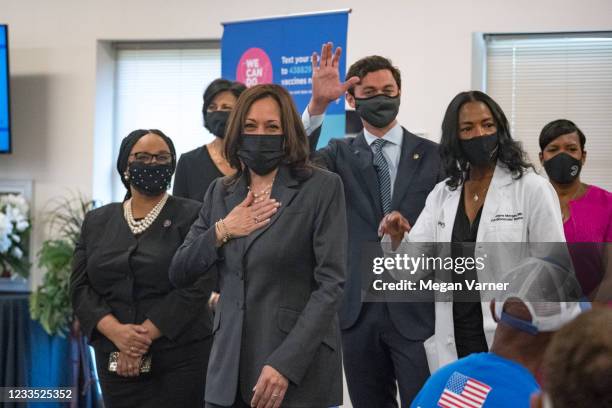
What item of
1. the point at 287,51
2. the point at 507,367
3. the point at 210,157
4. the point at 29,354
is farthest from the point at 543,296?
the point at 29,354

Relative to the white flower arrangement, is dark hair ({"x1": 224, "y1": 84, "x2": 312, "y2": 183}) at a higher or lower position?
higher

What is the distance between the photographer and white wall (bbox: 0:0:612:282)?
599cm

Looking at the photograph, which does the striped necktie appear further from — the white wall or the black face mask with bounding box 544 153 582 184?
the white wall

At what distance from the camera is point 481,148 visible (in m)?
2.95

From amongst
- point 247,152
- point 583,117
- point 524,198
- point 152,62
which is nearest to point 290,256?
point 247,152

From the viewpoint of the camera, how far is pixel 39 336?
5750mm

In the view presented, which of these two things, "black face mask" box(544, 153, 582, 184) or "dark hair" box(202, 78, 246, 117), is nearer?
"black face mask" box(544, 153, 582, 184)

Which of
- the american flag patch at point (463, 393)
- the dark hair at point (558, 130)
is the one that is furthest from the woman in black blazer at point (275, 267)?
the dark hair at point (558, 130)

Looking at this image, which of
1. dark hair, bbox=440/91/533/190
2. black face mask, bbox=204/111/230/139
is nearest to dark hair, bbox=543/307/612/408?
dark hair, bbox=440/91/533/190

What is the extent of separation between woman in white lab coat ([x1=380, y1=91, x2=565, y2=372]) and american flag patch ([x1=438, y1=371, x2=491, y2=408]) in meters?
1.13

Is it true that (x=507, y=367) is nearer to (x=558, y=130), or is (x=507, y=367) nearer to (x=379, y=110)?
(x=379, y=110)

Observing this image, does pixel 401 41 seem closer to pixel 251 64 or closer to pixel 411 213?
pixel 251 64

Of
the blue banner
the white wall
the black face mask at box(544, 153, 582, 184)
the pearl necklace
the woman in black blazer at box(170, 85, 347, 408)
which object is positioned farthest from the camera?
the white wall

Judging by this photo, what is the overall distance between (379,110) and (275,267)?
1.06 m
